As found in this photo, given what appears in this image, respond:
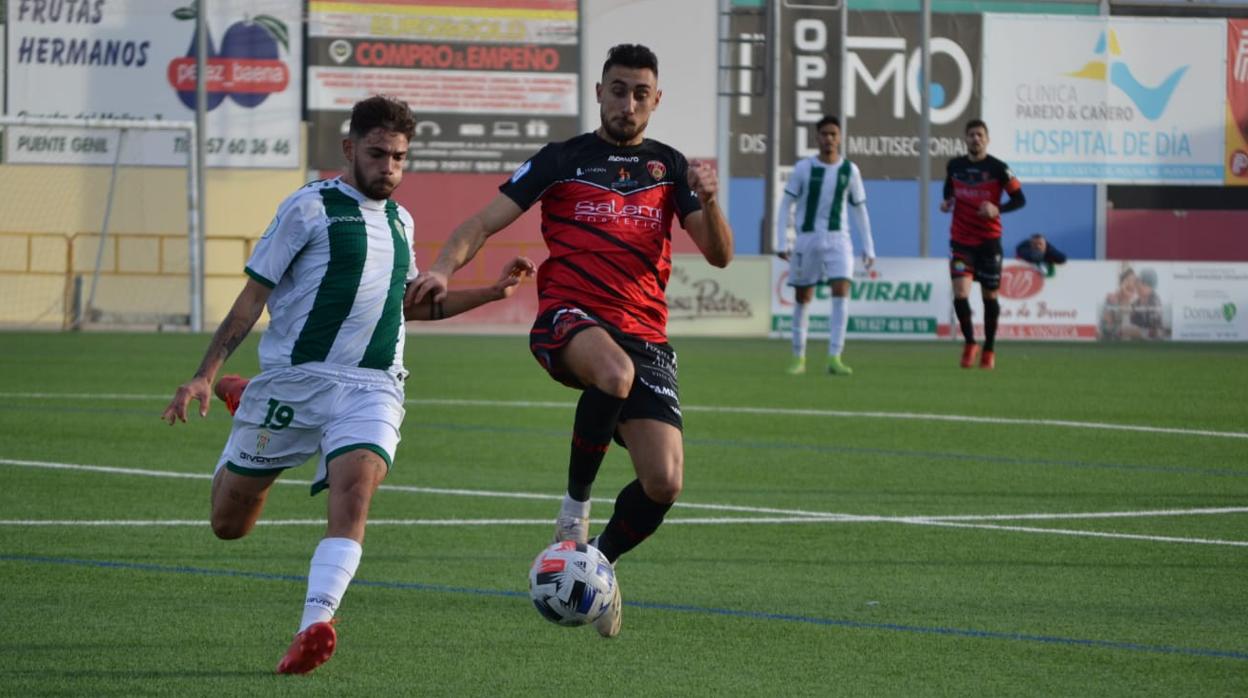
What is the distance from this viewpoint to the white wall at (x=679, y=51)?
3972 cm

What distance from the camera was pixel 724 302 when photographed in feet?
96.3

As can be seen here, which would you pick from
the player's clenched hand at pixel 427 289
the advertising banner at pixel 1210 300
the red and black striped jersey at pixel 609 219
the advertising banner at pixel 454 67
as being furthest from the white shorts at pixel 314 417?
the advertising banner at pixel 454 67

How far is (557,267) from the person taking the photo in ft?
24.1

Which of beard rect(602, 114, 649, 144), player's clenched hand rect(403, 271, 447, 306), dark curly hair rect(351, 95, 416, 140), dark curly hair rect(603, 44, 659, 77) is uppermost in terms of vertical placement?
dark curly hair rect(603, 44, 659, 77)

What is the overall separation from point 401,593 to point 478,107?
1224 inches

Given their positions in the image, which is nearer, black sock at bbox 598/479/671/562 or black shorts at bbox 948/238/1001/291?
black sock at bbox 598/479/671/562

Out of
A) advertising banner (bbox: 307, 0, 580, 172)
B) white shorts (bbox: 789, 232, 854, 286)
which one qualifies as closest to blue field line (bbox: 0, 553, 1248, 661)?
white shorts (bbox: 789, 232, 854, 286)

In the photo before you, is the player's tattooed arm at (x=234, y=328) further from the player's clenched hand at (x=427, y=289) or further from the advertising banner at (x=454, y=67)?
the advertising banner at (x=454, y=67)

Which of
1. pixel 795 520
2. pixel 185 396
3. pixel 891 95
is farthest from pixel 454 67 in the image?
pixel 185 396

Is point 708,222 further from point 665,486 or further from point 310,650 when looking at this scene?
point 310,650

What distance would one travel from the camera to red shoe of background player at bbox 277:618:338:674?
546cm

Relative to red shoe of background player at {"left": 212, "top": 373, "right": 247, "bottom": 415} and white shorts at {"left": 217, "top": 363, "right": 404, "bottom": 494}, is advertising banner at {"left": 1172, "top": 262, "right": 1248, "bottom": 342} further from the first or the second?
white shorts at {"left": 217, "top": 363, "right": 404, "bottom": 494}

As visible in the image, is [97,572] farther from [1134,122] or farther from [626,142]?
[1134,122]

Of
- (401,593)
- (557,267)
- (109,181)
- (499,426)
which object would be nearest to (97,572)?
(401,593)
